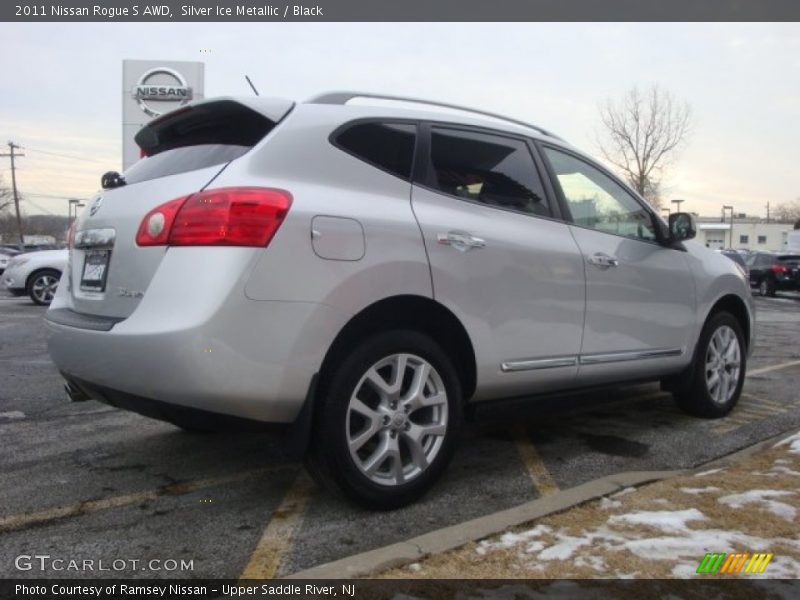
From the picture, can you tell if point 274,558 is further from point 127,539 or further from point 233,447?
point 233,447

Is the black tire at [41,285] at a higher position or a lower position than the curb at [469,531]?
higher

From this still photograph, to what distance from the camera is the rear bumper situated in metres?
2.64

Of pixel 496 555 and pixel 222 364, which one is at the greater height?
pixel 222 364

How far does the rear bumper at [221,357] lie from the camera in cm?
264

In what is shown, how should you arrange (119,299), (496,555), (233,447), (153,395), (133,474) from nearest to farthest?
(496,555) → (153,395) → (119,299) → (133,474) → (233,447)

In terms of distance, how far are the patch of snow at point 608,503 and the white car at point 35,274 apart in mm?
12901

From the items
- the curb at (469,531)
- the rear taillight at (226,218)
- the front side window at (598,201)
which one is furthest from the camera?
the front side window at (598,201)

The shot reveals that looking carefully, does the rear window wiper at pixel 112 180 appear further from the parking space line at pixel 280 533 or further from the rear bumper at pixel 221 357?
the parking space line at pixel 280 533

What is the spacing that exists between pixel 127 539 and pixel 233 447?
1379 millimetres

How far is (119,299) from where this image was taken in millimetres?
3008

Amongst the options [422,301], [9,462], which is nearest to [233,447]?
[9,462]

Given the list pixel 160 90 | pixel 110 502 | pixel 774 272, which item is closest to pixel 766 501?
pixel 110 502

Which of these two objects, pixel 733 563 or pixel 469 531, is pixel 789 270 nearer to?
pixel 733 563

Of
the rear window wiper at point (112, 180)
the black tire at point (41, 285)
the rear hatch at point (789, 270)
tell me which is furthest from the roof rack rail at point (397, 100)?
the rear hatch at point (789, 270)
